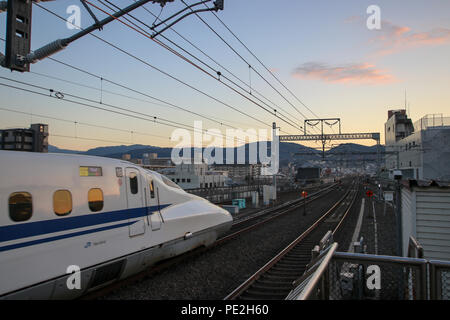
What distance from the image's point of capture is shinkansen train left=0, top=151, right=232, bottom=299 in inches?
258

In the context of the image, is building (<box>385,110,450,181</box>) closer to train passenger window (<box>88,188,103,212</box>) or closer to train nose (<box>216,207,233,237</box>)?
train nose (<box>216,207,233,237</box>)

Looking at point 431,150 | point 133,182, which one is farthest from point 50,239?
point 431,150

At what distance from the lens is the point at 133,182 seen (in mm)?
9797

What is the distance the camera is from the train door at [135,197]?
9398mm

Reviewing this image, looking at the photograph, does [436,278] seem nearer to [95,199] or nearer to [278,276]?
[95,199]

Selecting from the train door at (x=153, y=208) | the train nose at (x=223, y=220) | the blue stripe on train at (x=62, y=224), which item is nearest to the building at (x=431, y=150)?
the train nose at (x=223, y=220)

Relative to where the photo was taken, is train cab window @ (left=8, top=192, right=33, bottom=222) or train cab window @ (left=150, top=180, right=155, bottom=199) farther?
train cab window @ (left=150, top=180, right=155, bottom=199)

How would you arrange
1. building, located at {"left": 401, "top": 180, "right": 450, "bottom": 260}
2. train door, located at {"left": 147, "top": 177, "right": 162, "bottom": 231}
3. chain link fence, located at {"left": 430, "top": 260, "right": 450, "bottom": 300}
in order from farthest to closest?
building, located at {"left": 401, "top": 180, "right": 450, "bottom": 260} < train door, located at {"left": 147, "top": 177, "right": 162, "bottom": 231} < chain link fence, located at {"left": 430, "top": 260, "right": 450, "bottom": 300}

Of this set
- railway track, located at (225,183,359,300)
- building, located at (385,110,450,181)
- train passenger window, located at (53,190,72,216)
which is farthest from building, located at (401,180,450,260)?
building, located at (385,110,450,181)

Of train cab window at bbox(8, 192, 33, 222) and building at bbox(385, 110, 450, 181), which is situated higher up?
building at bbox(385, 110, 450, 181)

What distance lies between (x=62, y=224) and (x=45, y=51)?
13.5 feet

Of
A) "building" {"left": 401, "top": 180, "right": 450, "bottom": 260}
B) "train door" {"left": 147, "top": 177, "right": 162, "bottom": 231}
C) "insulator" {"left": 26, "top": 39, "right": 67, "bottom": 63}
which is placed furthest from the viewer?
"building" {"left": 401, "top": 180, "right": 450, "bottom": 260}

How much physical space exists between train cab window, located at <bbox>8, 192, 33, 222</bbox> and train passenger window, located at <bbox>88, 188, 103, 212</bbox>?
149cm
